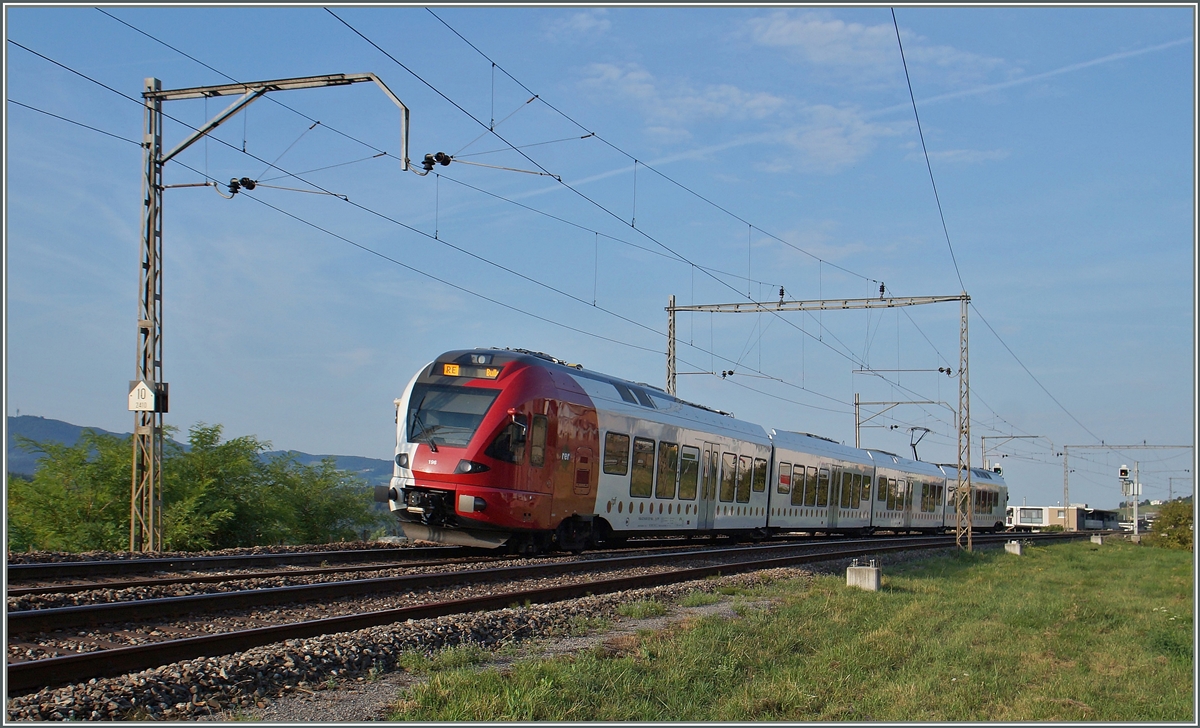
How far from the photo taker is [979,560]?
24703mm

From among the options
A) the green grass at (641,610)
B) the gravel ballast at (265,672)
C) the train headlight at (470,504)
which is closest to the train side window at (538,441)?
the train headlight at (470,504)

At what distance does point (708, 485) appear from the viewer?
2317cm

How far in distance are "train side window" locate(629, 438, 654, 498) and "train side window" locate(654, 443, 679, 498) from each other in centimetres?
36

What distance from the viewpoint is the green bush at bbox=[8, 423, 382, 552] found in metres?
18.4

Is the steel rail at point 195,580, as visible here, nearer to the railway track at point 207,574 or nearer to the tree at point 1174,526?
the railway track at point 207,574

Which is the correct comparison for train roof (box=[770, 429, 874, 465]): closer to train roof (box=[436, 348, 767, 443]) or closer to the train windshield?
train roof (box=[436, 348, 767, 443])

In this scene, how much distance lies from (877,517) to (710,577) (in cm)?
2355

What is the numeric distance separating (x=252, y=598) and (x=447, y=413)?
255 inches

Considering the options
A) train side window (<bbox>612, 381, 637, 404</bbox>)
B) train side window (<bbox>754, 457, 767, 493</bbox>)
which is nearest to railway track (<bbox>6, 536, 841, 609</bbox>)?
train side window (<bbox>612, 381, 637, 404</bbox>)

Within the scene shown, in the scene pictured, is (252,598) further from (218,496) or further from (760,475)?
(760,475)

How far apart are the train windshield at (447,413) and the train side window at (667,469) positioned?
569 cm

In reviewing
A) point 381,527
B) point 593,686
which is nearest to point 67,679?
point 593,686

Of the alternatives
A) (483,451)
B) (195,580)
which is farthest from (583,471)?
(195,580)

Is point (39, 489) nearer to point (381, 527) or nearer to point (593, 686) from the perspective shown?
point (381, 527)
